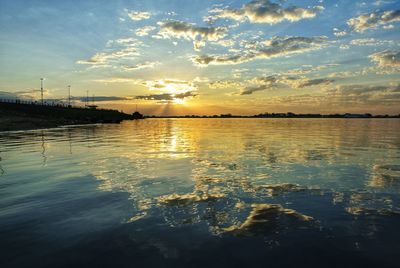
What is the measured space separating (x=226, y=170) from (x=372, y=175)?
32.7 ft

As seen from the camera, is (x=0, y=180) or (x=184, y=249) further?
(x=0, y=180)

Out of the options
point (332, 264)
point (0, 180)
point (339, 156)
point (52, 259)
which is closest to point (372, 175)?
point (339, 156)

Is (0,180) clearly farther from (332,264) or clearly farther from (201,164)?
(332,264)

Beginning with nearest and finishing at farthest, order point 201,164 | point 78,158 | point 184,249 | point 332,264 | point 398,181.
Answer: point 332,264 < point 184,249 < point 398,181 < point 201,164 < point 78,158

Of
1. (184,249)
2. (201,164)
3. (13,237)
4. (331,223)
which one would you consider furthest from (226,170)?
(13,237)

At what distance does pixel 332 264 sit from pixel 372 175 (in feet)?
47.9

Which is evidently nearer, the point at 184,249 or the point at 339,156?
the point at 184,249

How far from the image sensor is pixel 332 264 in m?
8.61

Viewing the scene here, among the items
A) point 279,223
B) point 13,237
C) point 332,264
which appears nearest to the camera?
point 332,264

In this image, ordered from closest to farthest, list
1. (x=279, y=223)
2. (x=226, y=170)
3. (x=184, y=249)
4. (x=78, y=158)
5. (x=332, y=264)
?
(x=332, y=264) < (x=184, y=249) < (x=279, y=223) < (x=226, y=170) < (x=78, y=158)

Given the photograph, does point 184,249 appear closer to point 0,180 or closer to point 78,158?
point 0,180

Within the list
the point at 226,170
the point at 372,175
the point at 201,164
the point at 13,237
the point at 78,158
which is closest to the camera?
the point at 13,237

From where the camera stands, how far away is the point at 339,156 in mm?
30109

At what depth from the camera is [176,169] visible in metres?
23.8
